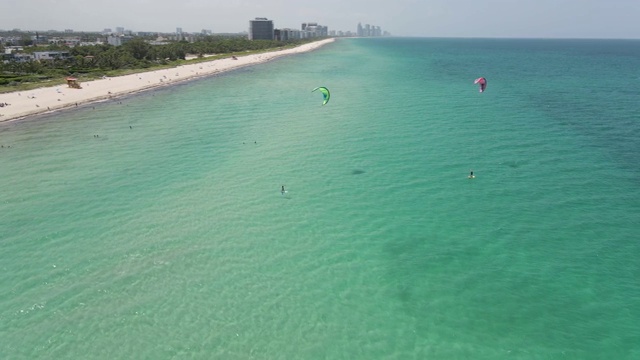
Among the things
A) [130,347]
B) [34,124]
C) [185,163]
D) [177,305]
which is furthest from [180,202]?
[34,124]

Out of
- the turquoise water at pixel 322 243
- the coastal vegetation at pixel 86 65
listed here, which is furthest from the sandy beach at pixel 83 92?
the turquoise water at pixel 322 243

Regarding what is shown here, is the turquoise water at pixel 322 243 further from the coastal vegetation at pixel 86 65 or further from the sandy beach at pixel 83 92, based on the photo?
the coastal vegetation at pixel 86 65

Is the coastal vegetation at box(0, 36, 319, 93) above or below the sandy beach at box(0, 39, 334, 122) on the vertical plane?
above

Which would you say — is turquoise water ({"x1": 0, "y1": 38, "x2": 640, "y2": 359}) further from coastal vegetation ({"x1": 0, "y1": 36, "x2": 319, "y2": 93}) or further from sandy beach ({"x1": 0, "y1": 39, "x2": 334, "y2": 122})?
coastal vegetation ({"x1": 0, "y1": 36, "x2": 319, "y2": 93})

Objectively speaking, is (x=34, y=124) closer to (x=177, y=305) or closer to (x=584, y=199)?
(x=177, y=305)

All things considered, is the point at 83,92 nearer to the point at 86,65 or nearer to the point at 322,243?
the point at 86,65

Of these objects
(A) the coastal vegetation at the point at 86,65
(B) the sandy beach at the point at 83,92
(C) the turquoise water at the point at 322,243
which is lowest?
(C) the turquoise water at the point at 322,243

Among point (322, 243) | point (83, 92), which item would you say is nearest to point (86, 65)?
point (83, 92)

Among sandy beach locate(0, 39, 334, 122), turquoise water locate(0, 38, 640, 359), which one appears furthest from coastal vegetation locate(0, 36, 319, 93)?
turquoise water locate(0, 38, 640, 359)
